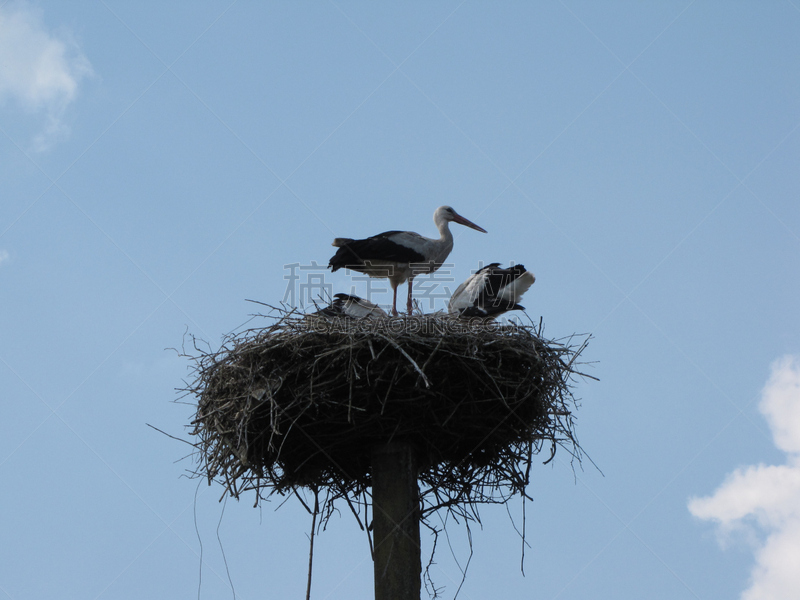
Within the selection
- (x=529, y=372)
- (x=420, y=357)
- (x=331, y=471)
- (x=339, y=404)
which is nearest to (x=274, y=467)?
(x=331, y=471)

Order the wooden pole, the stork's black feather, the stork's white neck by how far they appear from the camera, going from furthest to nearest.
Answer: the stork's white neck
the stork's black feather
the wooden pole

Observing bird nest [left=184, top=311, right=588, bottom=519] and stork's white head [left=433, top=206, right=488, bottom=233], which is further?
stork's white head [left=433, top=206, right=488, bottom=233]

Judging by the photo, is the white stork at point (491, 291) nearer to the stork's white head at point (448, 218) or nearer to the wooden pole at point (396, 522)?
the stork's white head at point (448, 218)

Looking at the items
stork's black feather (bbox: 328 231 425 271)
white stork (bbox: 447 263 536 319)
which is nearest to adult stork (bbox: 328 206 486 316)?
stork's black feather (bbox: 328 231 425 271)

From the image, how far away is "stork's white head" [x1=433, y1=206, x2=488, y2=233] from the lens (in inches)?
353

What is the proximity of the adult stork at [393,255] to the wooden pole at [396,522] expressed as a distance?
2.90 m

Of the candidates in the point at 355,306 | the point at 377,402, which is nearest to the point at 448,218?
the point at 355,306

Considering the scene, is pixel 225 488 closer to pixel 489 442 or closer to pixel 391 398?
pixel 391 398

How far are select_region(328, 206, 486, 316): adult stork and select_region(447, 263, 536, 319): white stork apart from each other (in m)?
0.74

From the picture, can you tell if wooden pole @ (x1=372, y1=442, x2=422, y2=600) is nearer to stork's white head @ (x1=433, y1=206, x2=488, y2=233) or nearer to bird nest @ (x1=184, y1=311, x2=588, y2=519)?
bird nest @ (x1=184, y1=311, x2=588, y2=519)

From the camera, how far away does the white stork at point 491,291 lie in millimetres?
7117

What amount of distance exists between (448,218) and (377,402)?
14.3 ft

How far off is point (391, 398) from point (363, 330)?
16.2 inches

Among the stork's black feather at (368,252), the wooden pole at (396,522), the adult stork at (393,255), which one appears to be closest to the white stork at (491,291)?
the adult stork at (393,255)
